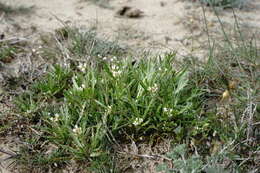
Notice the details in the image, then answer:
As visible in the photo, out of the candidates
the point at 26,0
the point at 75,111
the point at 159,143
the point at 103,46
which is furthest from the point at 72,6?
the point at 159,143

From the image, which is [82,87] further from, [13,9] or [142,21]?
[13,9]

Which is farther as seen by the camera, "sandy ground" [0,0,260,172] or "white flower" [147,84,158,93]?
"sandy ground" [0,0,260,172]

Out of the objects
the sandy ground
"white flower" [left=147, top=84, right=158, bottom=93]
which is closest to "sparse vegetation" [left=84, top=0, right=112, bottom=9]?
the sandy ground

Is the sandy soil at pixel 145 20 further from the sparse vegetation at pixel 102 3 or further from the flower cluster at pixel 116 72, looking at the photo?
the flower cluster at pixel 116 72

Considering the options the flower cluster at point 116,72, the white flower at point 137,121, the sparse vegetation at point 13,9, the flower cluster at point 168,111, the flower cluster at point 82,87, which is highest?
the sparse vegetation at point 13,9

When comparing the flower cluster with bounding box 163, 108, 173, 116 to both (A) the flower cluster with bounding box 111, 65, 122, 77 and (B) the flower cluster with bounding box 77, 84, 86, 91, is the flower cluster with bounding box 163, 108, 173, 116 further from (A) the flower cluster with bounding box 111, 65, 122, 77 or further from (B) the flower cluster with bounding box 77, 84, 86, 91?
(B) the flower cluster with bounding box 77, 84, 86, 91

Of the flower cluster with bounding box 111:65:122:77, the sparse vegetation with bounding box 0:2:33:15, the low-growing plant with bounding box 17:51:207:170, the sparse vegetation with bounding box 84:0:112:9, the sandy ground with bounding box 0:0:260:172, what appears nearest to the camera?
the low-growing plant with bounding box 17:51:207:170

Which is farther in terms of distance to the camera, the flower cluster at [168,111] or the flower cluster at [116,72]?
the flower cluster at [116,72]

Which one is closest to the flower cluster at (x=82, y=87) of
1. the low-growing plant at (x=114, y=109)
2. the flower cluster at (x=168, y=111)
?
the low-growing plant at (x=114, y=109)

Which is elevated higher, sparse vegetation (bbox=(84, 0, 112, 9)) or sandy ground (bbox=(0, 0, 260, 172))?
sparse vegetation (bbox=(84, 0, 112, 9))
